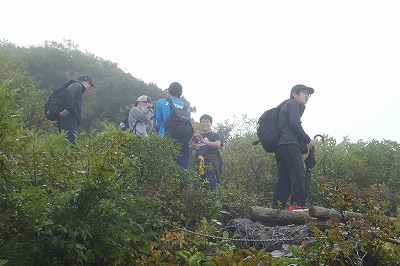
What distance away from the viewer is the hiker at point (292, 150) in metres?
5.93

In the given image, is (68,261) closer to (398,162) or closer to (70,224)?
(70,224)

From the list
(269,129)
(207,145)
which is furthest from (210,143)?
(269,129)

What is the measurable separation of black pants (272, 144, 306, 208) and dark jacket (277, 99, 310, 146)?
9 centimetres

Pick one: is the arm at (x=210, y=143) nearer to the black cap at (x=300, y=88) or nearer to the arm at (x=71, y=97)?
the black cap at (x=300, y=88)

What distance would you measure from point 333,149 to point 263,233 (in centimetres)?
427

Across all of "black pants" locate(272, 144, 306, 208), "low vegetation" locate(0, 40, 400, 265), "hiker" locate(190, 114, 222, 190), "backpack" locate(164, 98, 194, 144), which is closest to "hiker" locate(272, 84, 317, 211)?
"black pants" locate(272, 144, 306, 208)

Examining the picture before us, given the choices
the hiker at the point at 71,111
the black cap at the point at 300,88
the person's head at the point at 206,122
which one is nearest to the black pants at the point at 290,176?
the black cap at the point at 300,88

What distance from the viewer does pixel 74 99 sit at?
7.06 m

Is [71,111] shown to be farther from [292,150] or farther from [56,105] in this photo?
[292,150]

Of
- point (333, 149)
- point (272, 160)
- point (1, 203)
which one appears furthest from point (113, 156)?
point (333, 149)

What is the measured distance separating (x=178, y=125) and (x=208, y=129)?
1349 millimetres

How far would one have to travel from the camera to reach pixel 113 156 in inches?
127

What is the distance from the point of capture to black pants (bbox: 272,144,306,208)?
5.92 meters

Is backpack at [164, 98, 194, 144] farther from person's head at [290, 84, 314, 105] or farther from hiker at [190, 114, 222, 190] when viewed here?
person's head at [290, 84, 314, 105]
